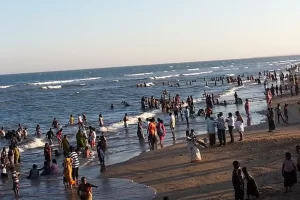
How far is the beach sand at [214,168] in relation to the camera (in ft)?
43.1

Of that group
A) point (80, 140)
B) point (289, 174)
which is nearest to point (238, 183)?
point (289, 174)

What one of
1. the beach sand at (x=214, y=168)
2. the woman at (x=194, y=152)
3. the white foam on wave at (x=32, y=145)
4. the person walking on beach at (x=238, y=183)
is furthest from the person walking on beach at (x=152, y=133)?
the person walking on beach at (x=238, y=183)

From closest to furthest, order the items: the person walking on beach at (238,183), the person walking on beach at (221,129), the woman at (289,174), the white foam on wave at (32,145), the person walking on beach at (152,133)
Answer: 1. the person walking on beach at (238,183)
2. the woman at (289,174)
3. the person walking on beach at (221,129)
4. the person walking on beach at (152,133)
5. the white foam on wave at (32,145)

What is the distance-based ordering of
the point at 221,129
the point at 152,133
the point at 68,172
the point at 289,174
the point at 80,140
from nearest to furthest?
the point at 289,174
the point at 68,172
the point at 221,129
the point at 152,133
the point at 80,140

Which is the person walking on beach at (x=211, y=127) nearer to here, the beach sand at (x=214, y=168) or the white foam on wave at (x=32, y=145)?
the beach sand at (x=214, y=168)

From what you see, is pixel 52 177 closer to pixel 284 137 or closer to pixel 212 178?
pixel 212 178

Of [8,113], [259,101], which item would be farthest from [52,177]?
[8,113]

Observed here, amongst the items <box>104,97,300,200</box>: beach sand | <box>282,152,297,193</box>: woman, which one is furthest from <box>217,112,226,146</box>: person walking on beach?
<box>282,152,297,193</box>: woman

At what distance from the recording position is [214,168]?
16.0 meters

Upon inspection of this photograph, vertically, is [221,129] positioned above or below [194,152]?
above

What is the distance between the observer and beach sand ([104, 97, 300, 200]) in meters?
13.1

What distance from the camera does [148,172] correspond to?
1683cm

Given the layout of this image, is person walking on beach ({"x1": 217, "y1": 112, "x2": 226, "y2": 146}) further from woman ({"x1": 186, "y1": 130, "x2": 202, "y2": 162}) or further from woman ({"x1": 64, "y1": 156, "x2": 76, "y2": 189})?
woman ({"x1": 64, "y1": 156, "x2": 76, "y2": 189})

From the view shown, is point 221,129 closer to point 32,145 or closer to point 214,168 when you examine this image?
point 214,168
